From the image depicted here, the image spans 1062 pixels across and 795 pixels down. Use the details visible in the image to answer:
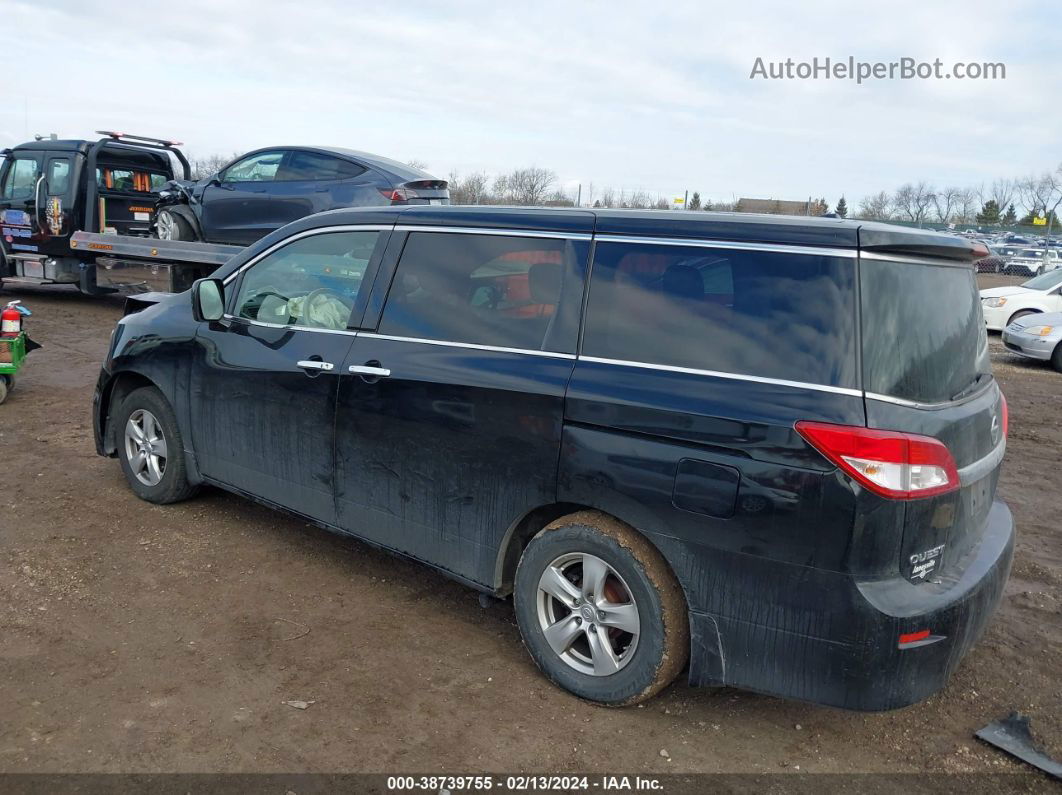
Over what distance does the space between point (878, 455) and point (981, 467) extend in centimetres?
71

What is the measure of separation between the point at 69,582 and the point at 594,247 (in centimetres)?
306

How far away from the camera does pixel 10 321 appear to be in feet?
25.4

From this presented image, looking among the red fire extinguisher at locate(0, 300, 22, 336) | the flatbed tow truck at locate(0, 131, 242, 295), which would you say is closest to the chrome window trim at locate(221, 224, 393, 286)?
the red fire extinguisher at locate(0, 300, 22, 336)

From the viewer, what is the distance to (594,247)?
343cm

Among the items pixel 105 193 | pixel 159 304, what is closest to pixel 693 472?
pixel 159 304

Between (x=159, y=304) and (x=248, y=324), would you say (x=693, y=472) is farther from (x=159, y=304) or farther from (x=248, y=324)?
(x=159, y=304)

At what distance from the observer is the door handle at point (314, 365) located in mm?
4145

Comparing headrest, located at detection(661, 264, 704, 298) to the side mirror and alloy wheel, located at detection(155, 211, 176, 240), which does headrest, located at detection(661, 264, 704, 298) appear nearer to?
the side mirror

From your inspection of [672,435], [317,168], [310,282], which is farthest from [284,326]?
[317,168]

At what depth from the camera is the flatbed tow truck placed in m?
13.4

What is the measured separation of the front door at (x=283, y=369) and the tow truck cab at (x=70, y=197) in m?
10.2

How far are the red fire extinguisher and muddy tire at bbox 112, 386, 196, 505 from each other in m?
3.18

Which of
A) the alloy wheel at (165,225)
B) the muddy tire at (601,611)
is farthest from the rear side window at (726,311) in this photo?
the alloy wheel at (165,225)

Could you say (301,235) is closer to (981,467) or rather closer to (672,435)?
(672,435)
